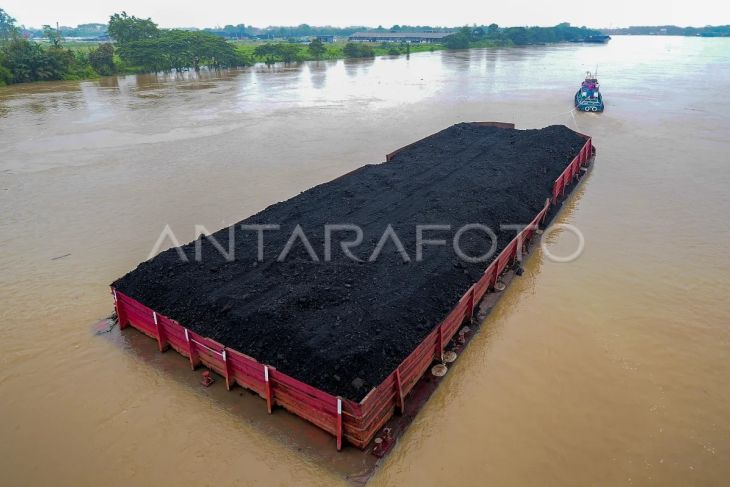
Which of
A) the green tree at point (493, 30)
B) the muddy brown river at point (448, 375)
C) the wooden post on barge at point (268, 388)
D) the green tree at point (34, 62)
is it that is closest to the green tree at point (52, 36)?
the green tree at point (34, 62)

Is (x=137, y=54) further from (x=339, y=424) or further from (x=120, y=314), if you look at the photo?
(x=339, y=424)

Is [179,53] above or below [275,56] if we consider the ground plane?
above

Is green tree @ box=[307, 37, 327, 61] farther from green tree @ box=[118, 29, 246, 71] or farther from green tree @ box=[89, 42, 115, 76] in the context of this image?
green tree @ box=[89, 42, 115, 76]

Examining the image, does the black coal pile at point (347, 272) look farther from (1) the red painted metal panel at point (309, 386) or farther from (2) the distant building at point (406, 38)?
(2) the distant building at point (406, 38)

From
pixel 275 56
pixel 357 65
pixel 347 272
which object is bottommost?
pixel 347 272

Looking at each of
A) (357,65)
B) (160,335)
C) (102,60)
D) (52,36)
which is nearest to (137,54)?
(102,60)

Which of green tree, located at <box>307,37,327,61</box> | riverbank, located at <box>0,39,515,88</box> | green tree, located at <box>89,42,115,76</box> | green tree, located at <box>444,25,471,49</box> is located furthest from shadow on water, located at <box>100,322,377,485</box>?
green tree, located at <box>444,25,471,49</box>

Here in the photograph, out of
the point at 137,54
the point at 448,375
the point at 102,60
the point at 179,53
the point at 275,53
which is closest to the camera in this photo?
the point at 448,375
